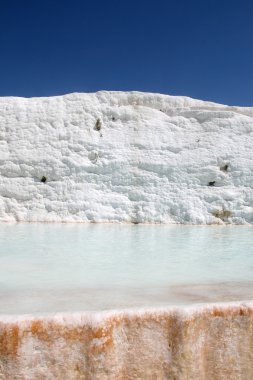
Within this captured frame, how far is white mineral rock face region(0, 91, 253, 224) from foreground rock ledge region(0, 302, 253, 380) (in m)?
8.06

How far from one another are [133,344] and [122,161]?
29.2ft

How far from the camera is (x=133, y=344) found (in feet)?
6.11

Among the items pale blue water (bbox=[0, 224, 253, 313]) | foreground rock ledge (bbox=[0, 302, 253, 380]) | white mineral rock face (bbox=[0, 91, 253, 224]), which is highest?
white mineral rock face (bbox=[0, 91, 253, 224])

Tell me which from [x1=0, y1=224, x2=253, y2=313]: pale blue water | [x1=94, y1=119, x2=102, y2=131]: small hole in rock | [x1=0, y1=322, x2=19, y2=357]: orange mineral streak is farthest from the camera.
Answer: [x1=94, y1=119, x2=102, y2=131]: small hole in rock

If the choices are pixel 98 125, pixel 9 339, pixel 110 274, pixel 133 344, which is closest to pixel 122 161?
pixel 98 125

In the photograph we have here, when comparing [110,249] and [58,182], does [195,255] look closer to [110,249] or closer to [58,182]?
[110,249]

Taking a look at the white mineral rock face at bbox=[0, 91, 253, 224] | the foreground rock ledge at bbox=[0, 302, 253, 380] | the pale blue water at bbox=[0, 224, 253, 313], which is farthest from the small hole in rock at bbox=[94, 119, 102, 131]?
the foreground rock ledge at bbox=[0, 302, 253, 380]

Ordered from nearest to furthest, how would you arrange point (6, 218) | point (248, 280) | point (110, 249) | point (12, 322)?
point (12, 322) < point (248, 280) < point (110, 249) < point (6, 218)

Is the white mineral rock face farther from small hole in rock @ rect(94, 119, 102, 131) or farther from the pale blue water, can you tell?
the pale blue water

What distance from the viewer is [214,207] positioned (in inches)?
402

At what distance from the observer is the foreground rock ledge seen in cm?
172

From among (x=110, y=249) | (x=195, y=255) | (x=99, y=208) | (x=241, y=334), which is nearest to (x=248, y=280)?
(x=241, y=334)

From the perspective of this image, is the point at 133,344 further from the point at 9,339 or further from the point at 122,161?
the point at 122,161

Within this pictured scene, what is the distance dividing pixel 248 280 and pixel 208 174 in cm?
805
